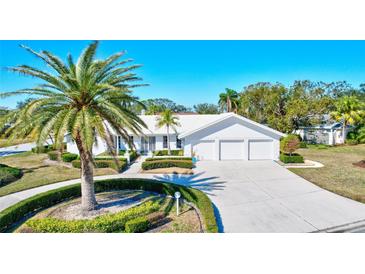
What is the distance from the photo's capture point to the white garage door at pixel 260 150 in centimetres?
1988

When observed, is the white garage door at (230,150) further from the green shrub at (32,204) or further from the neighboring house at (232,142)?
the green shrub at (32,204)

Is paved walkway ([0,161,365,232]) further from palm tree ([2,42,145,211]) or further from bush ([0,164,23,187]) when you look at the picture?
palm tree ([2,42,145,211])

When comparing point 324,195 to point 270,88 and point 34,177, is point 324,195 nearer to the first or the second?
point 34,177

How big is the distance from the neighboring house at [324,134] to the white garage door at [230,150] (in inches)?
624

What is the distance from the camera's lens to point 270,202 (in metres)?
10.3

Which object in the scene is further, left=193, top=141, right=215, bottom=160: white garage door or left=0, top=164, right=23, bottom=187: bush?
left=193, top=141, right=215, bottom=160: white garage door

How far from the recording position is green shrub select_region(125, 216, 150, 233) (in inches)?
298

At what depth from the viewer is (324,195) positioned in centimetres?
1116

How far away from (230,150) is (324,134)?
1961 cm

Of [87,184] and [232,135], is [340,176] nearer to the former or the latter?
[232,135]

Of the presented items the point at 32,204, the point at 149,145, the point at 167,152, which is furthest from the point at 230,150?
the point at 32,204

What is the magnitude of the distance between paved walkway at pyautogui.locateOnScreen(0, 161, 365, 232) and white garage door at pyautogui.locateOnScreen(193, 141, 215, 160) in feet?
10.6

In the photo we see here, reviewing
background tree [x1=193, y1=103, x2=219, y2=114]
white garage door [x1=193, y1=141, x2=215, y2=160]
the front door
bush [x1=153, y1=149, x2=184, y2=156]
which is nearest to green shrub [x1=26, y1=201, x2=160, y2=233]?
white garage door [x1=193, y1=141, x2=215, y2=160]
